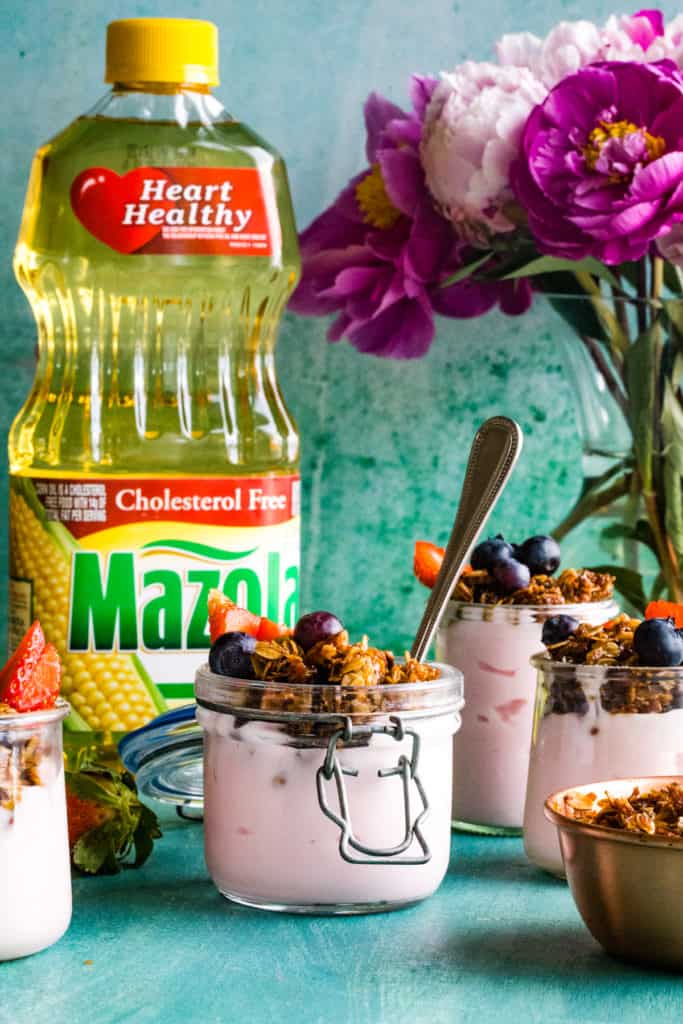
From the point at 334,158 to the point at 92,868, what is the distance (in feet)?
2.47

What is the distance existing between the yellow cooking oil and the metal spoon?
0.80ft

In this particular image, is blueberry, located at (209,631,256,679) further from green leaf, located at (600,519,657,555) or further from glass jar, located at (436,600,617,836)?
green leaf, located at (600,519,657,555)

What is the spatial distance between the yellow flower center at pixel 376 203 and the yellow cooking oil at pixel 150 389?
0.08 meters

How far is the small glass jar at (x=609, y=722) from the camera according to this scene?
1.04 meters

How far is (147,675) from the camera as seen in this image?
1.33m

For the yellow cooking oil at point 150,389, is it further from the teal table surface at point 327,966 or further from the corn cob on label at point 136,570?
the teal table surface at point 327,966

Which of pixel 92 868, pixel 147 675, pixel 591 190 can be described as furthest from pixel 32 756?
pixel 591 190

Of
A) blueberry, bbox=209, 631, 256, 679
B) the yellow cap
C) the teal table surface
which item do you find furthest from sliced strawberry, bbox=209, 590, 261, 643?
the yellow cap

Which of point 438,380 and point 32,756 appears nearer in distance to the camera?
point 32,756

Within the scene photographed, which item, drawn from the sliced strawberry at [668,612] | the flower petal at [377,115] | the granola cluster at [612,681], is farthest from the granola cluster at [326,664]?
the flower petal at [377,115]

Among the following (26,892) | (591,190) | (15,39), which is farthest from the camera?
(15,39)

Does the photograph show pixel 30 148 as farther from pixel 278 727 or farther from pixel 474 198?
pixel 278 727

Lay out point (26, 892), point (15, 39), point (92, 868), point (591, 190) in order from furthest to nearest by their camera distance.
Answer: point (15, 39) < point (591, 190) < point (92, 868) < point (26, 892)

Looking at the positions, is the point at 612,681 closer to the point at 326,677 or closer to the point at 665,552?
the point at 326,677
